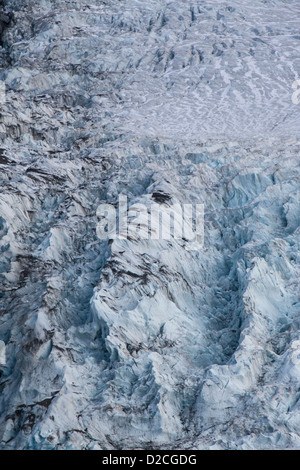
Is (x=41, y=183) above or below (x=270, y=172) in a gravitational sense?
below

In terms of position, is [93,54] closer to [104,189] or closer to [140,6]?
[140,6]

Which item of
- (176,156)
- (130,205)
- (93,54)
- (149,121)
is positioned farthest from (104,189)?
(93,54)

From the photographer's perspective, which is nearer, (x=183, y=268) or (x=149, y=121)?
(x=183, y=268)

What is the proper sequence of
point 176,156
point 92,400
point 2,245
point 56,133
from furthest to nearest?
point 56,133
point 176,156
point 2,245
point 92,400

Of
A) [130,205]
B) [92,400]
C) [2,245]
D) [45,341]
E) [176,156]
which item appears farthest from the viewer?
[176,156]

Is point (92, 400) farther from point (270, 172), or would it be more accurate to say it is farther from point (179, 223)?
point (270, 172)

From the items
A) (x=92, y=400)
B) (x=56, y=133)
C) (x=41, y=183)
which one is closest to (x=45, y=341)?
(x=92, y=400)
